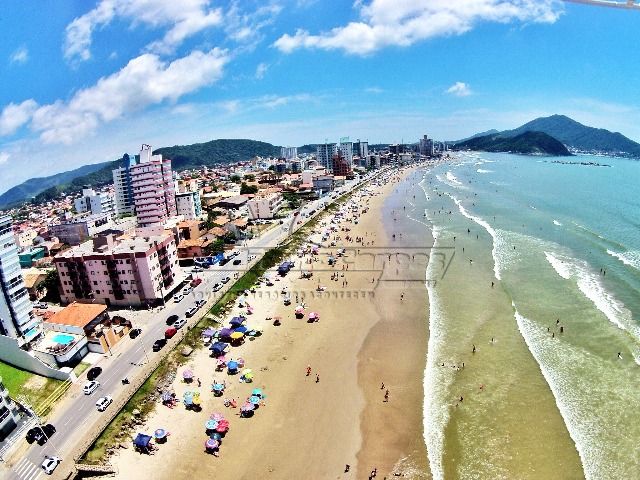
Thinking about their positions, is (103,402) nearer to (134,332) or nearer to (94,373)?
(94,373)

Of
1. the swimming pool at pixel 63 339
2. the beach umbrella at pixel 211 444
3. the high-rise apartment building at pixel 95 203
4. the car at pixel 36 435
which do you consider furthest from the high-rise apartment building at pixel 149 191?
the beach umbrella at pixel 211 444

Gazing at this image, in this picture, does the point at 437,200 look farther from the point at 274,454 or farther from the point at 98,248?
the point at 274,454

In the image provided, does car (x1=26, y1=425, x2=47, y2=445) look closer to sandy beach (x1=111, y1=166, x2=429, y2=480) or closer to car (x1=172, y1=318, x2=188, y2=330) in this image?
sandy beach (x1=111, y1=166, x2=429, y2=480)

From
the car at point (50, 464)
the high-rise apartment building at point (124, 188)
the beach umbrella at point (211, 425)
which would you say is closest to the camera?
the car at point (50, 464)

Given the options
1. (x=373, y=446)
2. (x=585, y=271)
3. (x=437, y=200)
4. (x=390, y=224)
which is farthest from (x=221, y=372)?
(x=437, y=200)

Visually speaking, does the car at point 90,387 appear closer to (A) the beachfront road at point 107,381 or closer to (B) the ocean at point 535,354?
(A) the beachfront road at point 107,381

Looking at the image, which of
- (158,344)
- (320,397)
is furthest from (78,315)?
(320,397)
